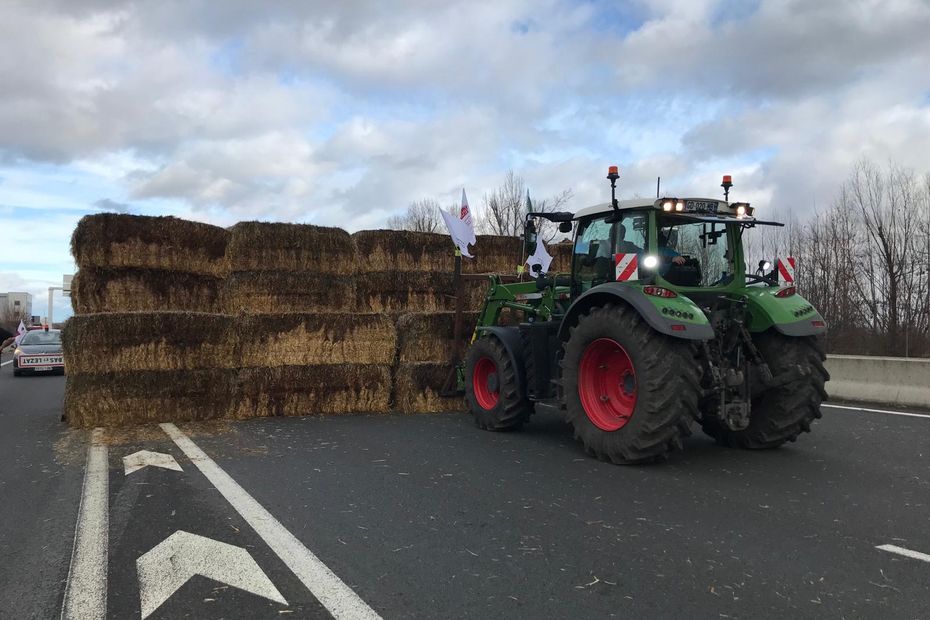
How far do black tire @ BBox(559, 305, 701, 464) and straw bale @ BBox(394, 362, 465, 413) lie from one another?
13.0 ft

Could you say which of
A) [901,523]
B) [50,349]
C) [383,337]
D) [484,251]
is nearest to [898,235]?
[484,251]

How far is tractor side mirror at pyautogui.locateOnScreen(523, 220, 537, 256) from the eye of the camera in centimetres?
791

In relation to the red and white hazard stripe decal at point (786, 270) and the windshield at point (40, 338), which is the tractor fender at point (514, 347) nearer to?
the red and white hazard stripe decal at point (786, 270)

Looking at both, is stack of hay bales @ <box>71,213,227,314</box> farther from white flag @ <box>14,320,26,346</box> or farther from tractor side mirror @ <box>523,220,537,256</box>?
white flag @ <box>14,320,26,346</box>

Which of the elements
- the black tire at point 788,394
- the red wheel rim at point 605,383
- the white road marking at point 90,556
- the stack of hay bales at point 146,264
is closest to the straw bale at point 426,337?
the stack of hay bales at point 146,264

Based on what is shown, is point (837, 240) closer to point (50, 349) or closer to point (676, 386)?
point (676, 386)

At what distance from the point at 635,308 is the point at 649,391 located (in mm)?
742

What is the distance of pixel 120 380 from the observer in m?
8.48

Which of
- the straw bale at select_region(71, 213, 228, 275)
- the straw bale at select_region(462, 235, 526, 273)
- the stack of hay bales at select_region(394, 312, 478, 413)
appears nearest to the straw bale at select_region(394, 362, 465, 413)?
the stack of hay bales at select_region(394, 312, 478, 413)

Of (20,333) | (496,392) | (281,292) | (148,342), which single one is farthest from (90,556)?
(20,333)

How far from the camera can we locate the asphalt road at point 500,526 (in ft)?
10.6

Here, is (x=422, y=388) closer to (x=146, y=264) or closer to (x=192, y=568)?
(x=146, y=264)

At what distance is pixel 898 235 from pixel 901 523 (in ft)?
68.0

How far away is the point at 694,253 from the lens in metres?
6.84
